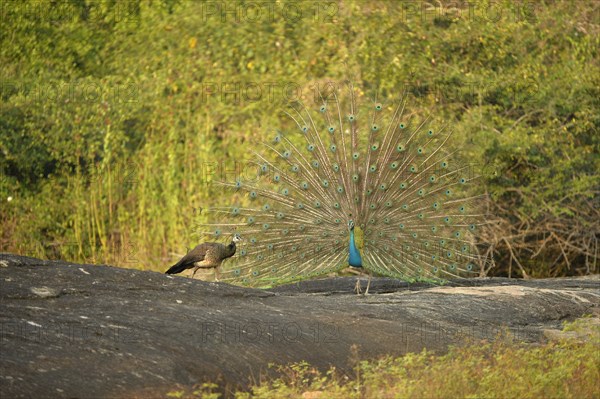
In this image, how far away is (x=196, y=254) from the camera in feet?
33.1

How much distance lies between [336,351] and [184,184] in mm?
8581

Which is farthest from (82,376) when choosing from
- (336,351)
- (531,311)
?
(531,311)

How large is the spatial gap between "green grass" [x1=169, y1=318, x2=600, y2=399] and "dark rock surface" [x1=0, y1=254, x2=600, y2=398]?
25 centimetres

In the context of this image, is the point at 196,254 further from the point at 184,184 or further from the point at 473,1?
the point at 473,1

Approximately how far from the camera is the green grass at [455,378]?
6523 mm

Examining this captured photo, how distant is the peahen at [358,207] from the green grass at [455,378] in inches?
123

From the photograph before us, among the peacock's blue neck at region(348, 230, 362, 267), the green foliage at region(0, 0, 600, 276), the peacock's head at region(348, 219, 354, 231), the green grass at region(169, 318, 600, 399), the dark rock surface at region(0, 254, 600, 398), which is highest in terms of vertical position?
the green foliage at region(0, 0, 600, 276)

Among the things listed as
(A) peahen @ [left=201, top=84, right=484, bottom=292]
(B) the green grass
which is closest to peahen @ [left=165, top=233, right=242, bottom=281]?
(A) peahen @ [left=201, top=84, right=484, bottom=292]

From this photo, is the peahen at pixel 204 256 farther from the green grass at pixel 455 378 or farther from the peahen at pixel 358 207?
the green grass at pixel 455 378

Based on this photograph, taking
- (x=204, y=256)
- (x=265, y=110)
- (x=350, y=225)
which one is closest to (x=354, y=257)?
(x=350, y=225)

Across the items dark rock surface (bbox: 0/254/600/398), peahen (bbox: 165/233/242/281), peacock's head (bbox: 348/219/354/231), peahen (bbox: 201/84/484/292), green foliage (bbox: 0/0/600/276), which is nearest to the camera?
dark rock surface (bbox: 0/254/600/398)

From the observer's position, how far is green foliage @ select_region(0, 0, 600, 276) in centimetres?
1519

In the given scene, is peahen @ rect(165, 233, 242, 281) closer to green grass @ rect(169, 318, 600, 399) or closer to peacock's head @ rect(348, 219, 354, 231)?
peacock's head @ rect(348, 219, 354, 231)

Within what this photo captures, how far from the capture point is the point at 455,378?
6.74 m
